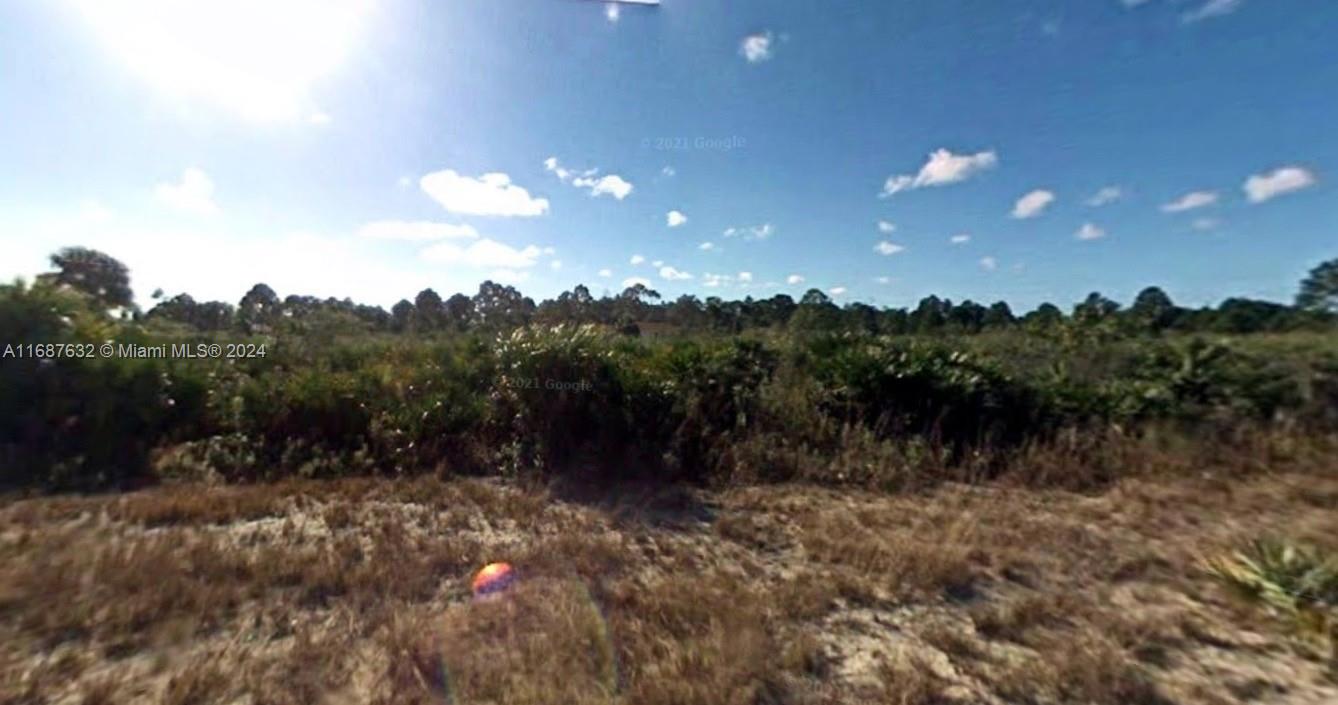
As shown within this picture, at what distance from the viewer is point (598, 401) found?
5.69 meters

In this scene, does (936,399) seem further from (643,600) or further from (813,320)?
(643,600)

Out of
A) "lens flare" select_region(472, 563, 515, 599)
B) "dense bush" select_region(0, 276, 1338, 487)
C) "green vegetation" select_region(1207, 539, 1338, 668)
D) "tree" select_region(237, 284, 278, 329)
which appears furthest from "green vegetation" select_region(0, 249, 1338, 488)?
"tree" select_region(237, 284, 278, 329)

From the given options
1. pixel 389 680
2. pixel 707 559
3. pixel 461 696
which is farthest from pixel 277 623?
pixel 707 559

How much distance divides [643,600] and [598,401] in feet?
9.80

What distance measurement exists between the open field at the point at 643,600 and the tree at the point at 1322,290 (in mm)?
4079

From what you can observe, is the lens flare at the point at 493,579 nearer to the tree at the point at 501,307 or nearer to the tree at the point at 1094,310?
the tree at the point at 501,307

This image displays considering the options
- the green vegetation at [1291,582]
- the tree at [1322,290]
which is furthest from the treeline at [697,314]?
the green vegetation at [1291,582]

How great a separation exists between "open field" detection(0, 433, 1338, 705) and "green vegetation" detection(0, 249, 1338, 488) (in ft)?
2.63

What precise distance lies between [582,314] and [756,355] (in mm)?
2730

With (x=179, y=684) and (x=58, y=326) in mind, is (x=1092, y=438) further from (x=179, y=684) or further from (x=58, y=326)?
(x=58, y=326)

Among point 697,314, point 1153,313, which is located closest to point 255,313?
point 697,314

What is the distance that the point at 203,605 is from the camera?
9.08 ft

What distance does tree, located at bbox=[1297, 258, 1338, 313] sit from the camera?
6922 mm

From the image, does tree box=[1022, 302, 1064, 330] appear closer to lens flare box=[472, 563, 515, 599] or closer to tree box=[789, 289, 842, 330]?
tree box=[789, 289, 842, 330]
